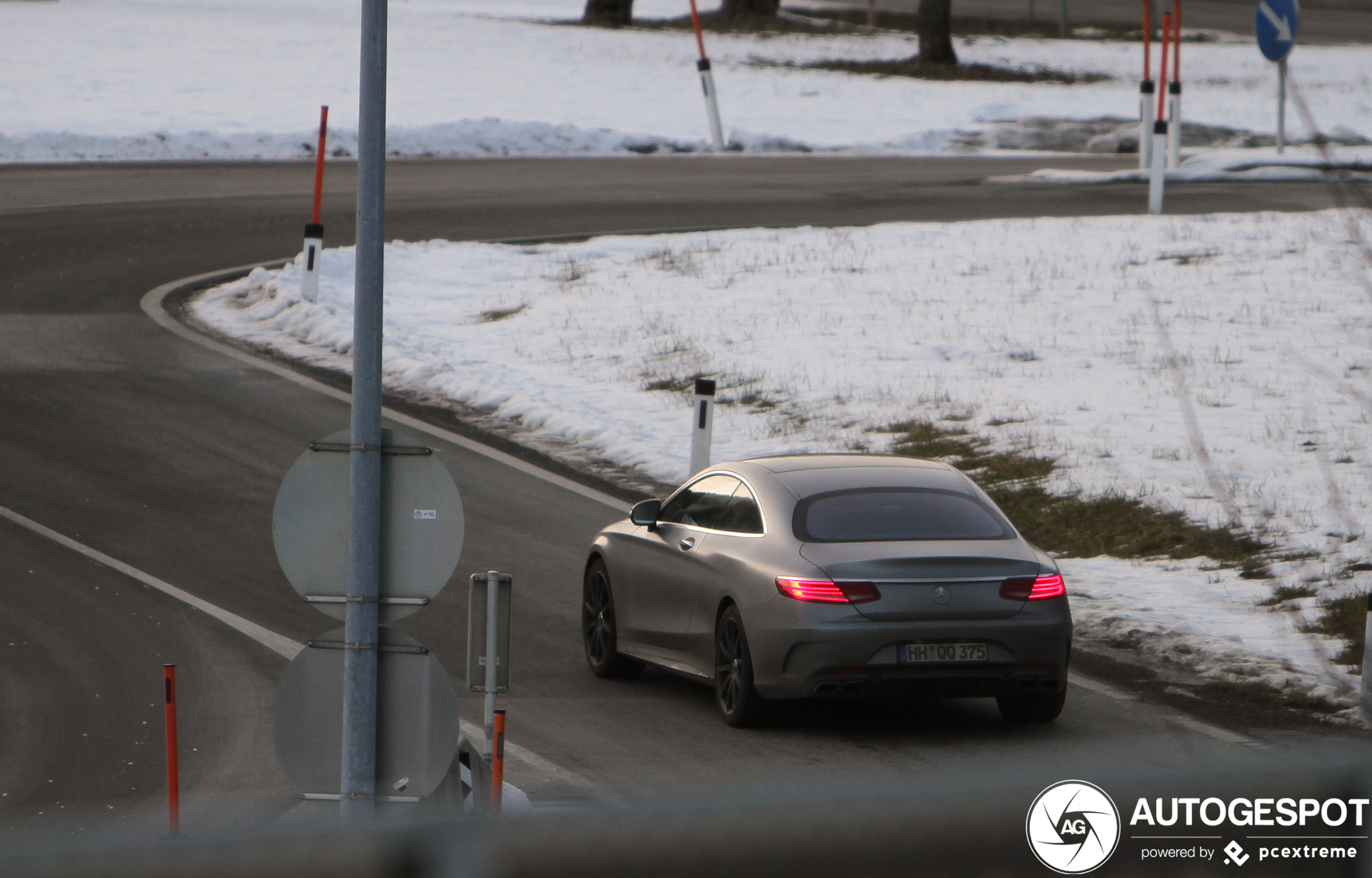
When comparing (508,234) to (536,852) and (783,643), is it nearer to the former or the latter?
(783,643)

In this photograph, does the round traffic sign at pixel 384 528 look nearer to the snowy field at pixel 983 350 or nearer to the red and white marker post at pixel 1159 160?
the snowy field at pixel 983 350

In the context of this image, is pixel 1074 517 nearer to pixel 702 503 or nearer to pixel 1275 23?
pixel 702 503

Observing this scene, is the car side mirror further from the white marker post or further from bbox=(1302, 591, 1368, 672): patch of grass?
the white marker post

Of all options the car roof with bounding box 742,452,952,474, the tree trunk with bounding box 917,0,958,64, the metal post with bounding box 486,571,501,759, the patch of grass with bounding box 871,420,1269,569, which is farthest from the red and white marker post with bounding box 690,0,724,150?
the metal post with bounding box 486,571,501,759

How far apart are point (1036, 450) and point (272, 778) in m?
8.51

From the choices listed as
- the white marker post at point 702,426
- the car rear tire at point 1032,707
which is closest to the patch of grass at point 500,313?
the white marker post at point 702,426

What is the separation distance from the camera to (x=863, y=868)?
1650 millimetres

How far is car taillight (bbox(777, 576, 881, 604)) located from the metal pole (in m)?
2.47

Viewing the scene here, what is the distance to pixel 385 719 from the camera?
6488mm

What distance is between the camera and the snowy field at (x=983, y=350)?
12148mm

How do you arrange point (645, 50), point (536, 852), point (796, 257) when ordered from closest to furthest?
1. point (536, 852)
2. point (796, 257)
3. point (645, 50)

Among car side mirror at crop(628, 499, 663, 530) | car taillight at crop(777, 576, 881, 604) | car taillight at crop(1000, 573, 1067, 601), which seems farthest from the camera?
car side mirror at crop(628, 499, 663, 530)

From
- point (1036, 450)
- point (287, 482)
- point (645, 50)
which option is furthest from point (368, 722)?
point (645, 50)

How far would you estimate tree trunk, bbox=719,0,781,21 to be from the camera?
2122 inches
